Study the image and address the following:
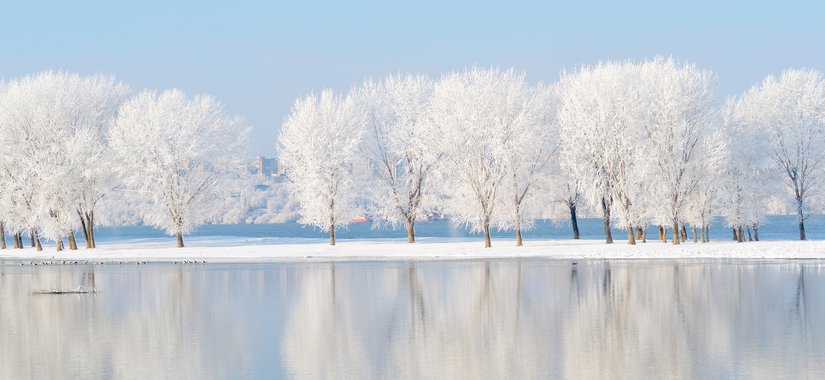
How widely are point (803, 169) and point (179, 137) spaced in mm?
44370

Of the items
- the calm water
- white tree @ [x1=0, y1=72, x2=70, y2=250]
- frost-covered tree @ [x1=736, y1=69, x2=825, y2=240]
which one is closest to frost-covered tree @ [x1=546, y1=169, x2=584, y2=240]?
frost-covered tree @ [x1=736, y1=69, x2=825, y2=240]

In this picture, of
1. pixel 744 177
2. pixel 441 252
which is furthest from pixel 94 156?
pixel 744 177

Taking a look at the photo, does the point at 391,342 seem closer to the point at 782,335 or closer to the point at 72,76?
the point at 782,335

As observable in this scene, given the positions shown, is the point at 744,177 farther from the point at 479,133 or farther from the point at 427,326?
the point at 427,326

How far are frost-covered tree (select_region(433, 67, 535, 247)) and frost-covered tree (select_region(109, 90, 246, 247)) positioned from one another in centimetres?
1792

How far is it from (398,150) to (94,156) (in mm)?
21262

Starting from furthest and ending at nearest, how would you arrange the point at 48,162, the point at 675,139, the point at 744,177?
the point at 744,177 < the point at 48,162 < the point at 675,139

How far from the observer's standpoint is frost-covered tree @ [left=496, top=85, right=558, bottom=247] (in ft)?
221

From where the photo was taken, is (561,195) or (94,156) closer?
(94,156)

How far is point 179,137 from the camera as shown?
75750 mm

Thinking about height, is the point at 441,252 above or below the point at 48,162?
below

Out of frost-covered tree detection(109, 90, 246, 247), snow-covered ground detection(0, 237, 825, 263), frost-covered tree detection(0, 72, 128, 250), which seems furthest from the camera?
frost-covered tree detection(109, 90, 246, 247)

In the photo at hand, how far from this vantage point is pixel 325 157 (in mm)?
76062

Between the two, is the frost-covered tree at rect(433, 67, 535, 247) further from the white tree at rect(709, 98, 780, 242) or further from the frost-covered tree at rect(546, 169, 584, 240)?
the white tree at rect(709, 98, 780, 242)
